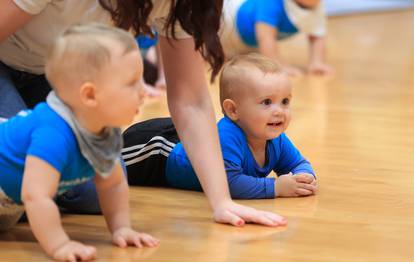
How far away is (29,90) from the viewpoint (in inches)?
68.6

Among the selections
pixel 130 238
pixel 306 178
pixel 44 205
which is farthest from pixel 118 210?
pixel 306 178

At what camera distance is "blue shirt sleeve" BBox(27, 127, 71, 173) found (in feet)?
4.09

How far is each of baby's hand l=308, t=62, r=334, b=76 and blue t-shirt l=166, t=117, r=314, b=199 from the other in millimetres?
1852

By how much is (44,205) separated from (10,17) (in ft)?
1.21

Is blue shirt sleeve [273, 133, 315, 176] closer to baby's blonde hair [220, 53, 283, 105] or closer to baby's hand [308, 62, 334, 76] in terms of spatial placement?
baby's blonde hair [220, 53, 283, 105]

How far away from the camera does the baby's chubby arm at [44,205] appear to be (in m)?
1.24

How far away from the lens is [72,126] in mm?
1283

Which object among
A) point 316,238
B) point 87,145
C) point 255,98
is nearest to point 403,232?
point 316,238

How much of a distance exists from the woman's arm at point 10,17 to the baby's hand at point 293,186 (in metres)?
0.58

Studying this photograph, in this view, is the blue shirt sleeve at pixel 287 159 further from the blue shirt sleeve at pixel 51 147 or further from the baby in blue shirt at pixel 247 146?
the blue shirt sleeve at pixel 51 147

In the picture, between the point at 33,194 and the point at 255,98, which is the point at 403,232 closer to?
the point at 255,98

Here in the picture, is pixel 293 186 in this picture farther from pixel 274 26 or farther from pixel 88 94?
pixel 274 26

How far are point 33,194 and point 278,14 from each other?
2442 mm

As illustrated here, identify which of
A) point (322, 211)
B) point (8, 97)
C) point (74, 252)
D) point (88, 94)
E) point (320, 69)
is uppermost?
point (88, 94)
